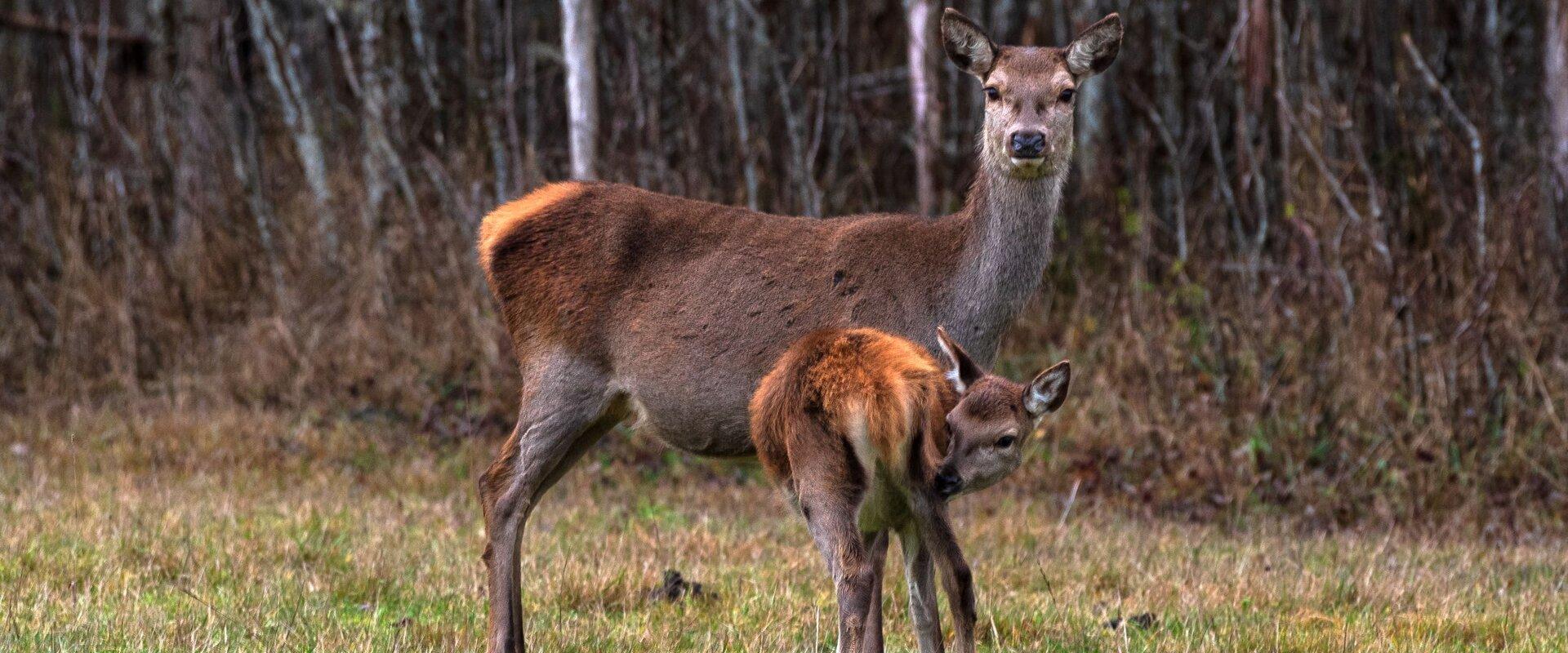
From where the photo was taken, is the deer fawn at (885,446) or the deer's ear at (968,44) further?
the deer's ear at (968,44)

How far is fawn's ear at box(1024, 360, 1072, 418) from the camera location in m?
4.83

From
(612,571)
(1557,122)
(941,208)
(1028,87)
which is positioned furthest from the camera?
(941,208)

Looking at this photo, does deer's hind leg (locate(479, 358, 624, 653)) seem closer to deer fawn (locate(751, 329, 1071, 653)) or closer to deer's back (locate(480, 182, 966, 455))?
deer's back (locate(480, 182, 966, 455))

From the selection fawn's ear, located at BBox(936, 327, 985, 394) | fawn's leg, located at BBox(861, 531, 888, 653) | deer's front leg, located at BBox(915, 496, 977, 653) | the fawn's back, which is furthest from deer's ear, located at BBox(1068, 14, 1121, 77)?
deer's front leg, located at BBox(915, 496, 977, 653)

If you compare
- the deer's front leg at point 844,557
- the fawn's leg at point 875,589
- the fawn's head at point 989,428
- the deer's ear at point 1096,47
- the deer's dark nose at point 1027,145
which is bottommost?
the fawn's leg at point 875,589

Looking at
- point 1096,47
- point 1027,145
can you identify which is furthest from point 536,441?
point 1096,47

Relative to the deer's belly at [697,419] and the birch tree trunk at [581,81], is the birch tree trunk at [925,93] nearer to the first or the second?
the birch tree trunk at [581,81]

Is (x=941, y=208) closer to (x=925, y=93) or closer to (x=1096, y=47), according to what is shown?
(x=925, y=93)

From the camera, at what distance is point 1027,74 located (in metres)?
6.06

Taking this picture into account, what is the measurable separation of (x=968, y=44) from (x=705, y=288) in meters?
1.39

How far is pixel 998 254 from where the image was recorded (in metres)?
5.70

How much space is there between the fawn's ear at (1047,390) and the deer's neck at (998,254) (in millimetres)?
656

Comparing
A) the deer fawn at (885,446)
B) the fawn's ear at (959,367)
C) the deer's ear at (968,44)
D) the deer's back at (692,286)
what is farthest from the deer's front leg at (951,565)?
the deer's ear at (968,44)

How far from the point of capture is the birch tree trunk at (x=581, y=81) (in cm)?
991
